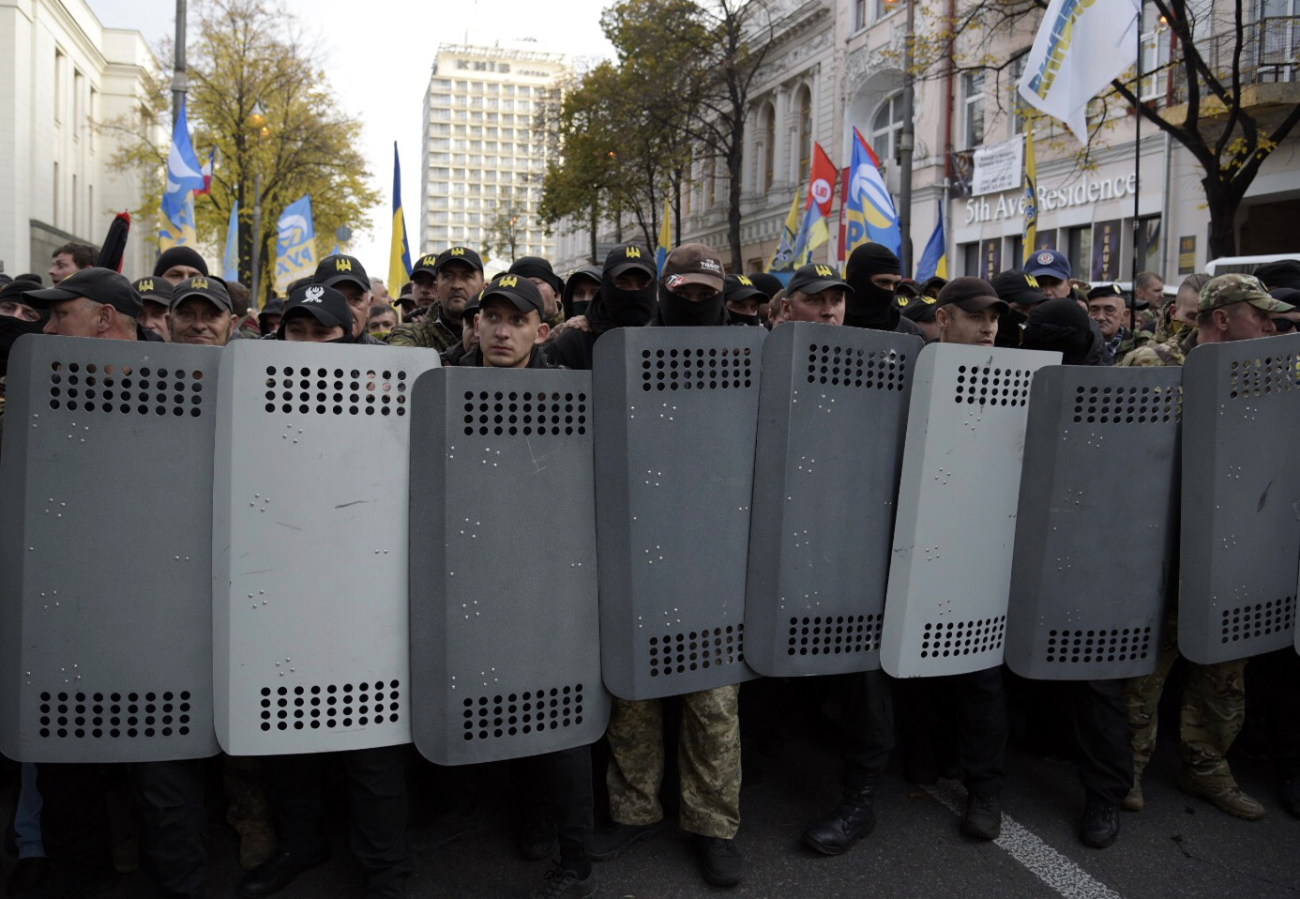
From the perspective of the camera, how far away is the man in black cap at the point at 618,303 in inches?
180

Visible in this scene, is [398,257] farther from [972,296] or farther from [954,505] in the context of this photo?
[954,505]

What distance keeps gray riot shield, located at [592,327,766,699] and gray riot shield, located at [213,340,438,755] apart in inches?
23.8

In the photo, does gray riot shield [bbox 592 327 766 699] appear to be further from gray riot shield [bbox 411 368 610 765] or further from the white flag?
the white flag

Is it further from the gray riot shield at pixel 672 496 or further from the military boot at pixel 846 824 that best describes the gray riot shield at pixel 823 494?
the military boot at pixel 846 824

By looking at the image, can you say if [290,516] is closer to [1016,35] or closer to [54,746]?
[54,746]

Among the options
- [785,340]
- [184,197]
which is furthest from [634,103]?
[785,340]

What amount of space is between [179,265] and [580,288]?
2964 millimetres

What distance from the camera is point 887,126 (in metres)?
31.7

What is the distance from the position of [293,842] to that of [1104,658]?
2.86 m

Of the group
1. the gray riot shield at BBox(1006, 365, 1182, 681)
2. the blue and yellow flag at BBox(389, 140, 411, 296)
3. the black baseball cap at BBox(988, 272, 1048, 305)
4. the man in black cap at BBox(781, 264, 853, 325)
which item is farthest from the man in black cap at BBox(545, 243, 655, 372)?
the blue and yellow flag at BBox(389, 140, 411, 296)

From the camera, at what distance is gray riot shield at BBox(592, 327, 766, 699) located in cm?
331

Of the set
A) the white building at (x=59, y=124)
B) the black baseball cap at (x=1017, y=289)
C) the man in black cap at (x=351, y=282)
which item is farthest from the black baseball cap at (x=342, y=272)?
the white building at (x=59, y=124)

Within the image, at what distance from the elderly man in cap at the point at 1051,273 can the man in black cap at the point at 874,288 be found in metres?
1.70

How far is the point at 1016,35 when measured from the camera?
2380 centimetres
